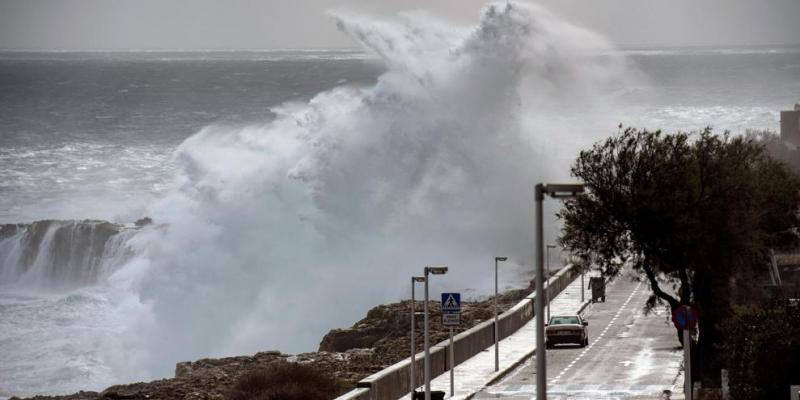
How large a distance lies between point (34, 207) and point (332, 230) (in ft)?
162

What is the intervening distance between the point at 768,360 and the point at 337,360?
2333 cm

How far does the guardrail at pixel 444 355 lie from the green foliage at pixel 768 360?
9.00 meters

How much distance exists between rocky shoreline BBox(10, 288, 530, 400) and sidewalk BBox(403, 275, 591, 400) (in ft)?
7.75

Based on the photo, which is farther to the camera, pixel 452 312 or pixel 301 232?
pixel 301 232

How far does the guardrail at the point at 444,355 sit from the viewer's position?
42.5 m

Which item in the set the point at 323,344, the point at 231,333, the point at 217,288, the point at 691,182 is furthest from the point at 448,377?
the point at 217,288

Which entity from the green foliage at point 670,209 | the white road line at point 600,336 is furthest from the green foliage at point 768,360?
the white road line at point 600,336

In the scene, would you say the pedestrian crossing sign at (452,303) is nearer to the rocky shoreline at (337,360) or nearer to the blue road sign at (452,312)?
the blue road sign at (452,312)

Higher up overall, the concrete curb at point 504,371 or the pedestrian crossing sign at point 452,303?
the pedestrian crossing sign at point 452,303

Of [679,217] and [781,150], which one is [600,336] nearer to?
[679,217]

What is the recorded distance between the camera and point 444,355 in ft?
172

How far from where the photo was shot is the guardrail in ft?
140

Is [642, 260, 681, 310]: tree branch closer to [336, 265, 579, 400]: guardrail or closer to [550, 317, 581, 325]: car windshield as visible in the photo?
[336, 265, 579, 400]: guardrail

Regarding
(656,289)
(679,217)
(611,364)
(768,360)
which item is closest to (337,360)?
(611,364)
